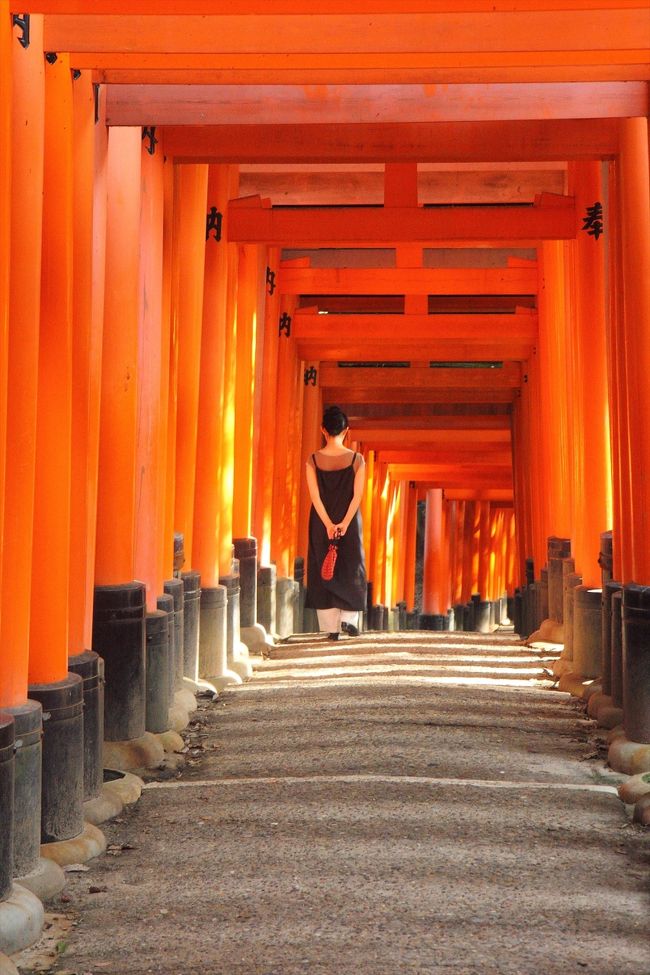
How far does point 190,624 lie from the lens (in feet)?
23.5

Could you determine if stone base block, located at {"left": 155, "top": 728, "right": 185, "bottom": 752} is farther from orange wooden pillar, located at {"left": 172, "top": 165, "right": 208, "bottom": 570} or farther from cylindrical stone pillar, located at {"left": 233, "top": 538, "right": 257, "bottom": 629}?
cylindrical stone pillar, located at {"left": 233, "top": 538, "right": 257, "bottom": 629}

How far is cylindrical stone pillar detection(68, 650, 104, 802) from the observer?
4375 millimetres

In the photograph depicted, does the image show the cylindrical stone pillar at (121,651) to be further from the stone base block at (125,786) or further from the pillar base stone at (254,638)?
the pillar base stone at (254,638)

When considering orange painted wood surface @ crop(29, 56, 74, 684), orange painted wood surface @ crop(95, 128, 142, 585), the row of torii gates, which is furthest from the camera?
orange painted wood surface @ crop(95, 128, 142, 585)

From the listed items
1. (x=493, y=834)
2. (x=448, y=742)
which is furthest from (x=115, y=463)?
(x=493, y=834)

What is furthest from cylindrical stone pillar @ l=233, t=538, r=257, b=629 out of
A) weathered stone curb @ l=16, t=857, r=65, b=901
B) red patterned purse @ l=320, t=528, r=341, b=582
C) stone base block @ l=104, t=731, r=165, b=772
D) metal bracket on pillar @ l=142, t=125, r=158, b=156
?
weathered stone curb @ l=16, t=857, r=65, b=901

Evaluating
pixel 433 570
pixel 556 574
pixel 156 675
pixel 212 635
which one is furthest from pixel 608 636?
pixel 433 570

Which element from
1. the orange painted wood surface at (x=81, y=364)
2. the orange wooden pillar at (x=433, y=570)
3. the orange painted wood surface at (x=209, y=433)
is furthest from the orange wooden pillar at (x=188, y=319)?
the orange wooden pillar at (x=433, y=570)

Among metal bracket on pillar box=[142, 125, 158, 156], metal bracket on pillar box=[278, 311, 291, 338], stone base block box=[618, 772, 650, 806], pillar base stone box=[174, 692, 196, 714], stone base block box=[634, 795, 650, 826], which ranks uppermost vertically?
metal bracket on pillar box=[278, 311, 291, 338]

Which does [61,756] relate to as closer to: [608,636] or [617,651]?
[617,651]

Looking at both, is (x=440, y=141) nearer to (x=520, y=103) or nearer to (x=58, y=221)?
(x=520, y=103)

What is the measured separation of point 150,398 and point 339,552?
3.25 meters

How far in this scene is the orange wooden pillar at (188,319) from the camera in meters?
7.03

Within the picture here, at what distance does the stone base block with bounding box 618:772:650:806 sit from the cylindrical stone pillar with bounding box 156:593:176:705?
2.04m
